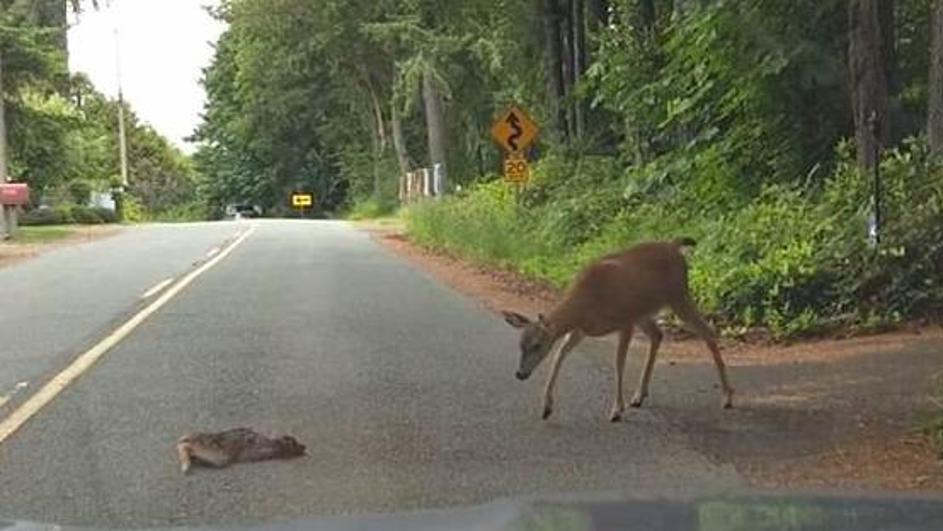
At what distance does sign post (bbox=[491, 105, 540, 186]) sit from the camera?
88.6 feet

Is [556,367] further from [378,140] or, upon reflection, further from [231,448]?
[378,140]

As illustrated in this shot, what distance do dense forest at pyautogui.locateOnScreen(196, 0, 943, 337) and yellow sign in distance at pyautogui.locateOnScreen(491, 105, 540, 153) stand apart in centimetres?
127

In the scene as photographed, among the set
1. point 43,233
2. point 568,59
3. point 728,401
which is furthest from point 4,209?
point 728,401

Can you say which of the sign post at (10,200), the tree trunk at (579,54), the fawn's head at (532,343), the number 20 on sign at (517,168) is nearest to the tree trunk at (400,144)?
the sign post at (10,200)

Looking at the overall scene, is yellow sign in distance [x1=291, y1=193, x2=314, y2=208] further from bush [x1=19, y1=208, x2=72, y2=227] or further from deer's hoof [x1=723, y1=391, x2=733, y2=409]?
deer's hoof [x1=723, y1=391, x2=733, y2=409]

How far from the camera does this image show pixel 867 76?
50.1 feet

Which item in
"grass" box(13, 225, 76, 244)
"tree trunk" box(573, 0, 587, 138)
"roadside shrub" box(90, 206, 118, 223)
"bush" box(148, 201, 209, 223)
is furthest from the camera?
"bush" box(148, 201, 209, 223)

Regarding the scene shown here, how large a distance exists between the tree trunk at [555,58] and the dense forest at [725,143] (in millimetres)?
56

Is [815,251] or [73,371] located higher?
[815,251]

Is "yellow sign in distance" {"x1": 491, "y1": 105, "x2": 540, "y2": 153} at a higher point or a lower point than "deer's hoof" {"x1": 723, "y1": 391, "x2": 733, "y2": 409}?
higher

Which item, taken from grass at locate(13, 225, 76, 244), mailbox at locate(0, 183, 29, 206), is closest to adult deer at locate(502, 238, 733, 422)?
mailbox at locate(0, 183, 29, 206)

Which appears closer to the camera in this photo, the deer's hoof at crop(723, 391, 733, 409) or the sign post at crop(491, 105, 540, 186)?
the deer's hoof at crop(723, 391, 733, 409)

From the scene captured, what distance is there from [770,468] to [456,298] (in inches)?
436

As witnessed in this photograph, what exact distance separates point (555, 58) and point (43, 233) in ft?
63.8
